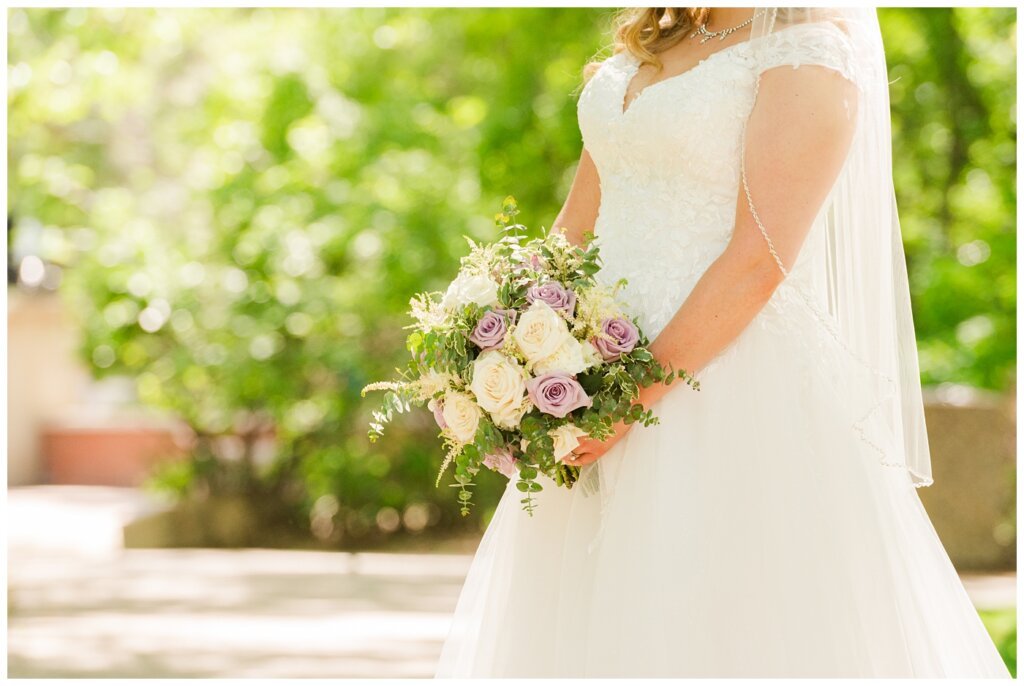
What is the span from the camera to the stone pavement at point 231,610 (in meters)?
5.95

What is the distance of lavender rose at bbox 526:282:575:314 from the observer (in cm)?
243

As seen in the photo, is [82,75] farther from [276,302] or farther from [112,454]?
[112,454]

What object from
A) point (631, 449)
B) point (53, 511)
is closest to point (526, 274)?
point (631, 449)

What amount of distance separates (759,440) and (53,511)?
48.1 feet

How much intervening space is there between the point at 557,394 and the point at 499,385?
11cm

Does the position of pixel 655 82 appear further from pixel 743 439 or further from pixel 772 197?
pixel 743 439

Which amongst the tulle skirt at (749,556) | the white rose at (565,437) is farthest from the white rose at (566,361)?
the tulle skirt at (749,556)

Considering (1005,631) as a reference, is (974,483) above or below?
above

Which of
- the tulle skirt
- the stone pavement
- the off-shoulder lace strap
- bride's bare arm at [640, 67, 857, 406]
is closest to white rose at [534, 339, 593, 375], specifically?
bride's bare arm at [640, 67, 857, 406]

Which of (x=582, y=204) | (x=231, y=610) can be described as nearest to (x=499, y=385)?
(x=582, y=204)

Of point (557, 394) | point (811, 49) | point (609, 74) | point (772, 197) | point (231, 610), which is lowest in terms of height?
point (231, 610)

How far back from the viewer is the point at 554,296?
2.44m

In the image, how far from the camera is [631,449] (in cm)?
262

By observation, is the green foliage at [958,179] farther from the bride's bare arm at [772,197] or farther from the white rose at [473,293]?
the white rose at [473,293]
